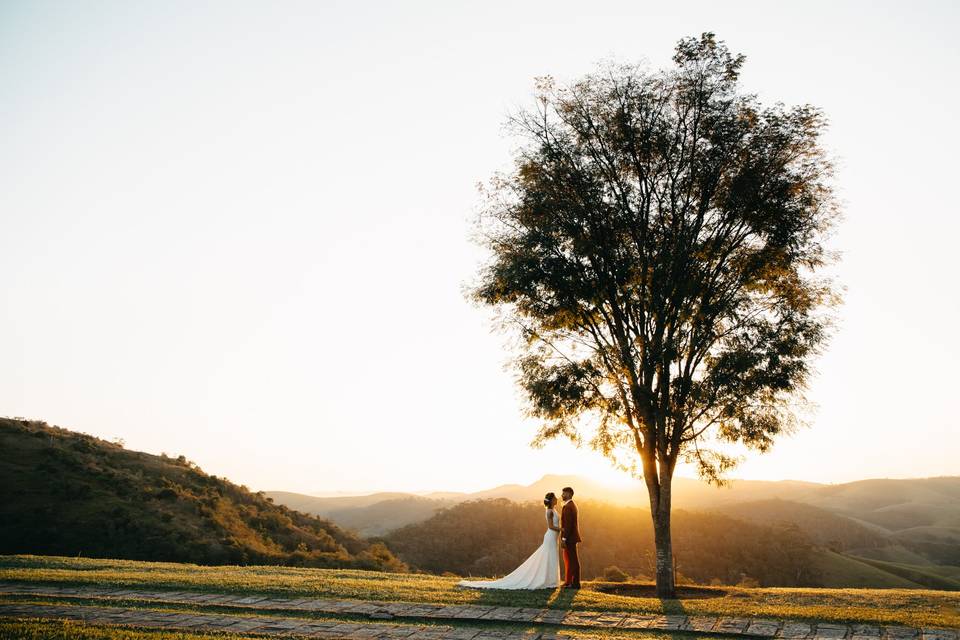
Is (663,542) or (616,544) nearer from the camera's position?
(663,542)

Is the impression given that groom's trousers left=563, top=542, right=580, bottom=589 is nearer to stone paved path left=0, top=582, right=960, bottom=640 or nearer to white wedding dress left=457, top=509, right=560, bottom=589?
white wedding dress left=457, top=509, right=560, bottom=589

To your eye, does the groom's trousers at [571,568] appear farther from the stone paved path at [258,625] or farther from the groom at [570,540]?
the stone paved path at [258,625]

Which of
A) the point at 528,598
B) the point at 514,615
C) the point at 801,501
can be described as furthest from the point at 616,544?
the point at 801,501

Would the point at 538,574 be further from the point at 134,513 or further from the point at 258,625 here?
the point at 134,513

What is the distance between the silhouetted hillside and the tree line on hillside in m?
9.70

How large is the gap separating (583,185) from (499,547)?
4219cm

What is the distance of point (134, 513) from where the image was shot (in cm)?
3603

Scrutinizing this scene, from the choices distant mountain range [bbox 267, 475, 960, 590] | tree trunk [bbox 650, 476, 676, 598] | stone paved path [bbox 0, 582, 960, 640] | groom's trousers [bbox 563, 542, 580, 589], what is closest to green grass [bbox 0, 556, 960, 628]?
stone paved path [bbox 0, 582, 960, 640]

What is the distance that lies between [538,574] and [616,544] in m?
41.5

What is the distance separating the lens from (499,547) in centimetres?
5562

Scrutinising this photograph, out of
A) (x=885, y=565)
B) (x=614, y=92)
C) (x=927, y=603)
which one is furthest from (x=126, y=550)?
(x=885, y=565)

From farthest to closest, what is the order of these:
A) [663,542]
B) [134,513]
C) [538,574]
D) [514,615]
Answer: [134,513], [663,542], [538,574], [514,615]

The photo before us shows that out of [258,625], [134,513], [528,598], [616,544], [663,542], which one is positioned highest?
[134,513]

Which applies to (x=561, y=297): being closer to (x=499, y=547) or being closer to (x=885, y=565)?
(x=499, y=547)
